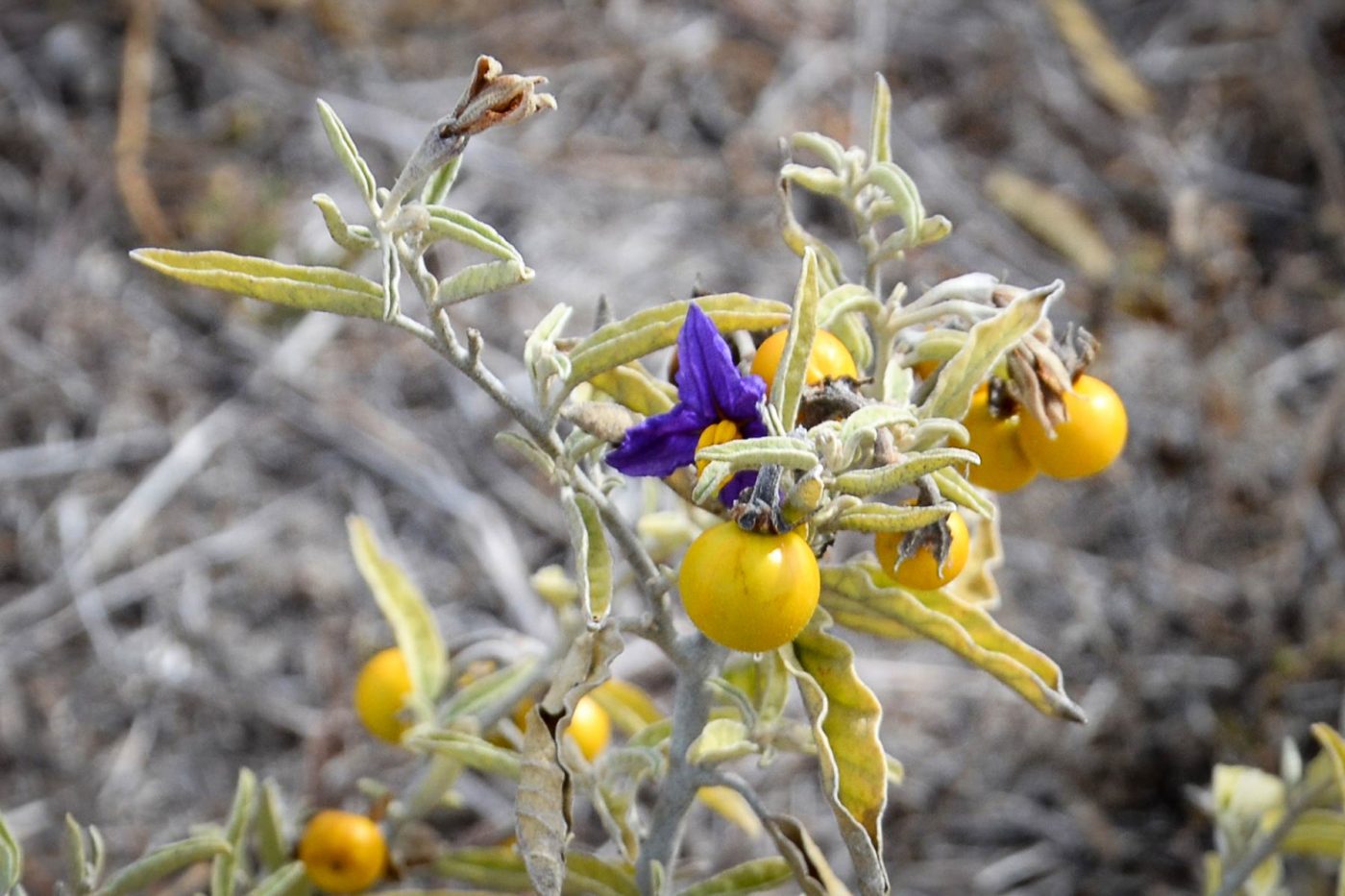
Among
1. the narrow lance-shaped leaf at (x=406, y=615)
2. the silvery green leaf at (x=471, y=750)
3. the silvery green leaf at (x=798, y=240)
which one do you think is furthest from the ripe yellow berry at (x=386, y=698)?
the silvery green leaf at (x=798, y=240)

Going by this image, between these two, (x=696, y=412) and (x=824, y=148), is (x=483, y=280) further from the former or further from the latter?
(x=824, y=148)

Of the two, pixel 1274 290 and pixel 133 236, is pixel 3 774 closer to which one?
pixel 133 236

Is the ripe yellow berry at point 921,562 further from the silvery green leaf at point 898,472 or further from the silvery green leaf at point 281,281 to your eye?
the silvery green leaf at point 281,281

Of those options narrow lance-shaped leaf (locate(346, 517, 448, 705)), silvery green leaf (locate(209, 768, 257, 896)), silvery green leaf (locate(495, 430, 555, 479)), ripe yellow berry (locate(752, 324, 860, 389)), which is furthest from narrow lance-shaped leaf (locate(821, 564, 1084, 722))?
silvery green leaf (locate(209, 768, 257, 896))

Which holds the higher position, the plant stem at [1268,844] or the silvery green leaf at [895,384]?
the silvery green leaf at [895,384]

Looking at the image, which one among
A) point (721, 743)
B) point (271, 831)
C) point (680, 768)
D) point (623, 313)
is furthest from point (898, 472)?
point (623, 313)

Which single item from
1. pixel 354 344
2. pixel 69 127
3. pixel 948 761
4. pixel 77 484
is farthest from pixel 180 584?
pixel 948 761

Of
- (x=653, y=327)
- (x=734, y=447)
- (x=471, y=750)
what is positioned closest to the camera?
(x=734, y=447)
